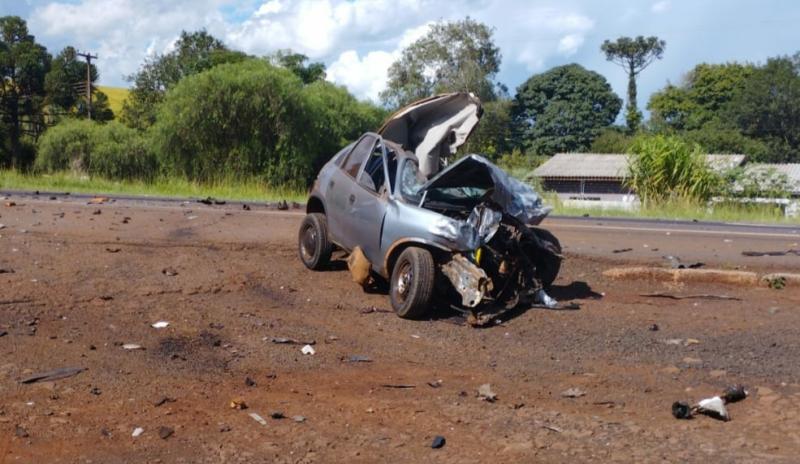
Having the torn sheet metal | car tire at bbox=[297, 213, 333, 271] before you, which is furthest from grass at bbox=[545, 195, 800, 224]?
the torn sheet metal

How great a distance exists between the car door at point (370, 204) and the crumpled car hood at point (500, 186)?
542 millimetres

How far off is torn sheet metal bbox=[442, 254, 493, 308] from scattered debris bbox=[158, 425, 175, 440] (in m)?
3.77

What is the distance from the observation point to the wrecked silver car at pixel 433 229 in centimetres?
877

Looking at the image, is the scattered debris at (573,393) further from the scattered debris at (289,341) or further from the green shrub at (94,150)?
the green shrub at (94,150)

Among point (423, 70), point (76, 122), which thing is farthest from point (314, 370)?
point (423, 70)

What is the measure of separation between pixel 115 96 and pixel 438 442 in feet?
247

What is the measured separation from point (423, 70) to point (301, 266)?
5367cm

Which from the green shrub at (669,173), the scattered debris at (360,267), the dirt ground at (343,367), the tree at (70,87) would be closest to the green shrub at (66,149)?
the tree at (70,87)

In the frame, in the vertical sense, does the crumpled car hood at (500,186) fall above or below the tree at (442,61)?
below

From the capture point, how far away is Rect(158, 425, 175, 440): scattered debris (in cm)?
549

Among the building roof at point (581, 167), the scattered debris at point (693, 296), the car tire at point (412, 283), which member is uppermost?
the building roof at point (581, 167)

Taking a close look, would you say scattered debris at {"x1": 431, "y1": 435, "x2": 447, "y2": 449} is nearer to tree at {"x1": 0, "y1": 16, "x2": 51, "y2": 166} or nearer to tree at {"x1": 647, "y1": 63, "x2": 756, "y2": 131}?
tree at {"x1": 0, "y1": 16, "x2": 51, "y2": 166}

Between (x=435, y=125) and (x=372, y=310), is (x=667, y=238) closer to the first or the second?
(x=435, y=125)

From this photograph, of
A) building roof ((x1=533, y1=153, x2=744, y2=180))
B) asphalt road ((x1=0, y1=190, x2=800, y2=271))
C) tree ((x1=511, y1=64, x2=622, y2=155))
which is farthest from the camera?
tree ((x1=511, y1=64, x2=622, y2=155))
